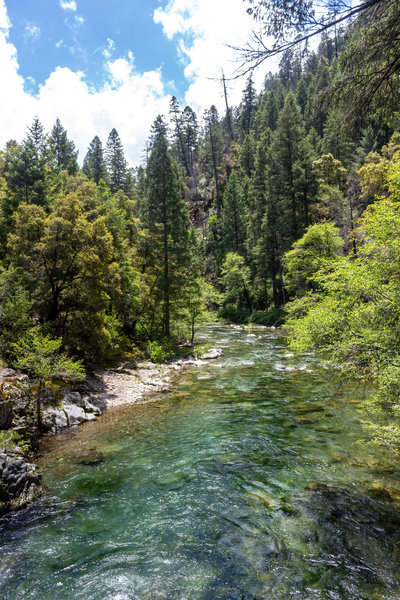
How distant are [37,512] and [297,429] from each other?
7554mm

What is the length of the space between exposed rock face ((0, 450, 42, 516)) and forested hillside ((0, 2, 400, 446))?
19.8 ft

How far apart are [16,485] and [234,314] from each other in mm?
40233

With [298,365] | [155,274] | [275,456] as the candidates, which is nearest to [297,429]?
[275,456]

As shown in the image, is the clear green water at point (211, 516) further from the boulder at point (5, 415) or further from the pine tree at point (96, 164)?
the pine tree at point (96, 164)

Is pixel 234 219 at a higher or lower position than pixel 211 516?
higher

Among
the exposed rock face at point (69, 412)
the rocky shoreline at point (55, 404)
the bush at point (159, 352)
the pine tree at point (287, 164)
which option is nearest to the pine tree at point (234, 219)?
the pine tree at point (287, 164)

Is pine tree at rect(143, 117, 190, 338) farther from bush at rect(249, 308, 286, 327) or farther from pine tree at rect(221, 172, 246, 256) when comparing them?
pine tree at rect(221, 172, 246, 256)

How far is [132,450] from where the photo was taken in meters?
9.48

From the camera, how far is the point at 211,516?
6.32 m

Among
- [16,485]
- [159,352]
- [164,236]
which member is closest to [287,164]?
[164,236]

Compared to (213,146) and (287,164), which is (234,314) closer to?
(287,164)

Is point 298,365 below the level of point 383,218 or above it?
below

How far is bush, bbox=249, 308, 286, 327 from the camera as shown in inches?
1403

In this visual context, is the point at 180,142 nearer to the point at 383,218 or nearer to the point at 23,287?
the point at 23,287
